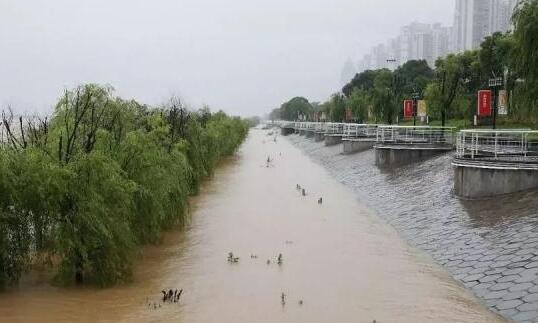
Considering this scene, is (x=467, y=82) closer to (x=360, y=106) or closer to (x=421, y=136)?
(x=360, y=106)

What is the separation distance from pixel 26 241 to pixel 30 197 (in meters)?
0.88

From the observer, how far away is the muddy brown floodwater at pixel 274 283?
994 centimetres

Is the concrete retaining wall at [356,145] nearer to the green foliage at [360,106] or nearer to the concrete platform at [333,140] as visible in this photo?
the concrete platform at [333,140]

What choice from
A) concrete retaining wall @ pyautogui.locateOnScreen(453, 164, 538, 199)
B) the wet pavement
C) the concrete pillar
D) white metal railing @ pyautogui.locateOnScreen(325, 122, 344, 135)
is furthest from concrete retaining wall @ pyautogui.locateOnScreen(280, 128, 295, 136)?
concrete retaining wall @ pyautogui.locateOnScreen(453, 164, 538, 199)

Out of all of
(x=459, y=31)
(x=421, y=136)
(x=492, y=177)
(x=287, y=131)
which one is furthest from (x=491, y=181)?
(x=287, y=131)

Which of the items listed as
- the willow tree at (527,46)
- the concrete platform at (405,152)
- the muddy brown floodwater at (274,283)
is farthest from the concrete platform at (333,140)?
the muddy brown floodwater at (274,283)

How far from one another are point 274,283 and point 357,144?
33.9 metres

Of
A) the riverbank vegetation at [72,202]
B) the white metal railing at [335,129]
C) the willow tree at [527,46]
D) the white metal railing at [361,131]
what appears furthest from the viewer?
the white metal railing at [335,129]

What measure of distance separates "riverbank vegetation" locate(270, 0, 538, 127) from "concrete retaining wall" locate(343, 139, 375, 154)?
5.83 m

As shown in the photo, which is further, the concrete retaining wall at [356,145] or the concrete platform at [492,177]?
the concrete retaining wall at [356,145]

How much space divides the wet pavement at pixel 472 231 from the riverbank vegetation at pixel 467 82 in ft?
17.5

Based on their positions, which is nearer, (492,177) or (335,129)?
(492,177)

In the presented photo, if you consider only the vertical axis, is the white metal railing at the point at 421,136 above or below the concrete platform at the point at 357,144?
above

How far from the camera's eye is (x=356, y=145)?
44875 mm
